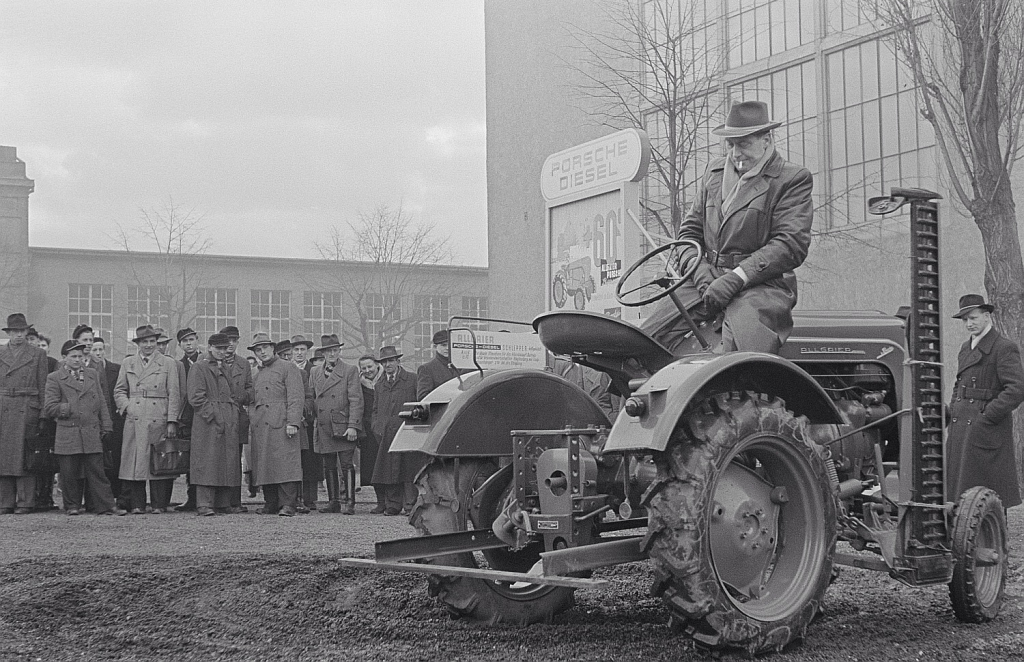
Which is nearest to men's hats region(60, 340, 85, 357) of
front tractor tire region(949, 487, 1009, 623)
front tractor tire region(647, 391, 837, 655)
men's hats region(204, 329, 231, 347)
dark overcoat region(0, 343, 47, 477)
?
dark overcoat region(0, 343, 47, 477)

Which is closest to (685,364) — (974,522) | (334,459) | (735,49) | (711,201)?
(711,201)

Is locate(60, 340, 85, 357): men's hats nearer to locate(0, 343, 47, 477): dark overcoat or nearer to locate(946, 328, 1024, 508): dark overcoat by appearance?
locate(0, 343, 47, 477): dark overcoat

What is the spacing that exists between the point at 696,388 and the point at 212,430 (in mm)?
9070

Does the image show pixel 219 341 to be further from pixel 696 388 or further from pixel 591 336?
pixel 696 388

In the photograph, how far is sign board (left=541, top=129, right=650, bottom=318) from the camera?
10.9 m

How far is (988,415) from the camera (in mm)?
9969

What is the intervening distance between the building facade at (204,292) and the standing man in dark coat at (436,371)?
28.3 metres

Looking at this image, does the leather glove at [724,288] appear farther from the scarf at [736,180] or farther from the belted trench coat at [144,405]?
the belted trench coat at [144,405]

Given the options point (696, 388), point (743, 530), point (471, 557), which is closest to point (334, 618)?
point (471, 557)

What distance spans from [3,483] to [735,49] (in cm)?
1387

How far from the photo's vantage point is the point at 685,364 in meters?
4.88

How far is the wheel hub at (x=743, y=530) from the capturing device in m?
4.97

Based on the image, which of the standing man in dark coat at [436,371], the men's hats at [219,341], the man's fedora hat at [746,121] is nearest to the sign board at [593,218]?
the standing man in dark coat at [436,371]

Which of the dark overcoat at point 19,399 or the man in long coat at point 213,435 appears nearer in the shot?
the man in long coat at point 213,435
